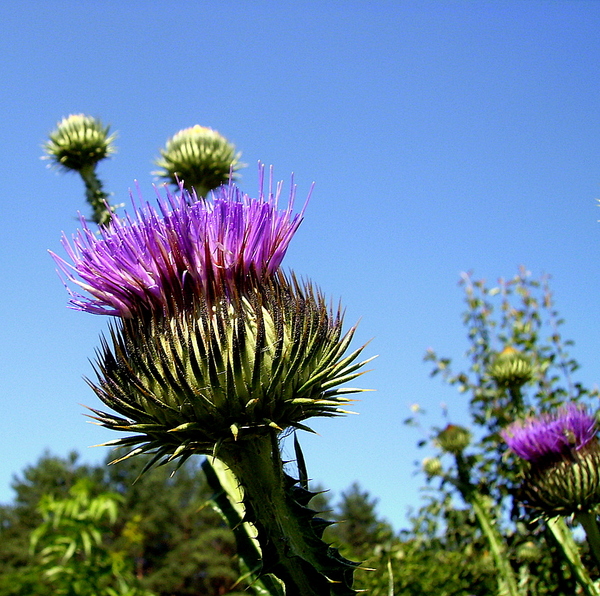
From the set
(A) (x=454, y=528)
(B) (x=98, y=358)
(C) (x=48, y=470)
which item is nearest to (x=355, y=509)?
(C) (x=48, y=470)

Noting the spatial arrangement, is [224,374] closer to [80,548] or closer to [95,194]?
[95,194]

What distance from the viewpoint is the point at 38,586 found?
271 inches

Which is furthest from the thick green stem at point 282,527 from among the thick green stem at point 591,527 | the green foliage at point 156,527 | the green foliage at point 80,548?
the green foliage at point 156,527

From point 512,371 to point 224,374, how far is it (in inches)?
215

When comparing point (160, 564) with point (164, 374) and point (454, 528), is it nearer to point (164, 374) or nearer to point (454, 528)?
point (454, 528)

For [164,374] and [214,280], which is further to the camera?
[214,280]

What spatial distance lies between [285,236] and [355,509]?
5680cm

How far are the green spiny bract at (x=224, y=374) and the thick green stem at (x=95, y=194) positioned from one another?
1.79 meters

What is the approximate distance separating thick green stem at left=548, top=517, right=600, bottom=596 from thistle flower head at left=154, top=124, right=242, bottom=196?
3.71 m

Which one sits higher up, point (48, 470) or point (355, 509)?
point (48, 470)

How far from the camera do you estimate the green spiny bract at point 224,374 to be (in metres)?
2.80

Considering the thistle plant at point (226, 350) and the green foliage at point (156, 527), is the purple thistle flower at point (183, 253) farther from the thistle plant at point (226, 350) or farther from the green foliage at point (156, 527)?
the green foliage at point (156, 527)

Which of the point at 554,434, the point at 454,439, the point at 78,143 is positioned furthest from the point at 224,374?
the point at 454,439

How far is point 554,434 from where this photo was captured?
5215 millimetres
